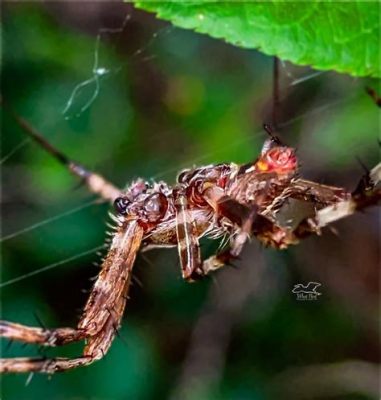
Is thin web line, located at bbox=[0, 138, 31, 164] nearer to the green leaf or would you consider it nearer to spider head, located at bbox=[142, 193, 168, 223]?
spider head, located at bbox=[142, 193, 168, 223]

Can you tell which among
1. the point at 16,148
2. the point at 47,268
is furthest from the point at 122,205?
the point at 16,148

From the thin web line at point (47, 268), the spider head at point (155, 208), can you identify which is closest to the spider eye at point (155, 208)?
the spider head at point (155, 208)

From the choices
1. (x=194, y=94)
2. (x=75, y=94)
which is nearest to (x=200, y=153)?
(x=194, y=94)

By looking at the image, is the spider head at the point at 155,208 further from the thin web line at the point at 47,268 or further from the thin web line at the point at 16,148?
the thin web line at the point at 16,148

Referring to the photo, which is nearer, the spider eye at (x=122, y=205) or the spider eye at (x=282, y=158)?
the spider eye at (x=282, y=158)

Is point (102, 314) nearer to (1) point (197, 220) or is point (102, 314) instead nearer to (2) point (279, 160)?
(1) point (197, 220)

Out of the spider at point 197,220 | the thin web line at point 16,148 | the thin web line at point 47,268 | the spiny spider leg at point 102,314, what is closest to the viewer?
the spider at point 197,220

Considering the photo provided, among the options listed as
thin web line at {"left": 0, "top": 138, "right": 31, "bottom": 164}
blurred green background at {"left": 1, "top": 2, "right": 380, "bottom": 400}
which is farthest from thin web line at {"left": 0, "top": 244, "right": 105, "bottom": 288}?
thin web line at {"left": 0, "top": 138, "right": 31, "bottom": 164}

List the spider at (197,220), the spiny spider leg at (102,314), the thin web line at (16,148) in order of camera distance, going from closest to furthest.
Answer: the spider at (197,220)
the spiny spider leg at (102,314)
the thin web line at (16,148)
